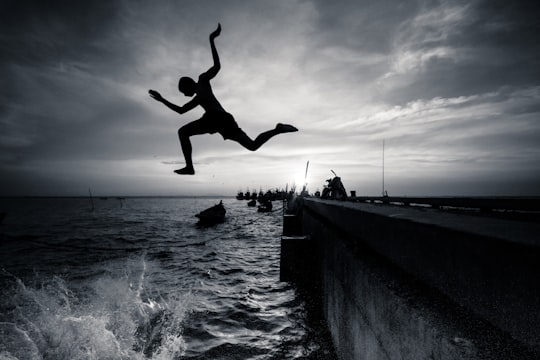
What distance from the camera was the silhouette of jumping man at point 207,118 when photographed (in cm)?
408

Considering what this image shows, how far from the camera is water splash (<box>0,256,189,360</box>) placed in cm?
520

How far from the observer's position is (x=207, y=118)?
4.12 m

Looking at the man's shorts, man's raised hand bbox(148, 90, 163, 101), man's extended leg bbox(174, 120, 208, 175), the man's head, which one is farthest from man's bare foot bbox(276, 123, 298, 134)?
man's raised hand bbox(148, 90, 163, 101)

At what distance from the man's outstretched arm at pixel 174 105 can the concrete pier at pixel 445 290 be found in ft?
10.0

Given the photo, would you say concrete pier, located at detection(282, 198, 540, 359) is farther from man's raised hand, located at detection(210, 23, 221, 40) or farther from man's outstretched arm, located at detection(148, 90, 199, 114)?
man's raised hand, located at detection(210, 23, 221, 40)

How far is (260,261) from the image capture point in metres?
13.4

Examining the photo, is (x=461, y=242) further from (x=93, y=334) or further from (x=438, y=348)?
(x=93, y=334)

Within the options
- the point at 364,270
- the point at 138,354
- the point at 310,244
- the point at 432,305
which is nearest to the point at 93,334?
the point at 138,354

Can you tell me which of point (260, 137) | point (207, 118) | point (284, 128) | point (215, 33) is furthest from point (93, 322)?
point (215, 33)

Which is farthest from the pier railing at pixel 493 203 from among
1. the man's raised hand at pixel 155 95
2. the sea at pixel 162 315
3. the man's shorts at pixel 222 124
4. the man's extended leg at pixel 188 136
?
the man's raised hand at pixel 155 95

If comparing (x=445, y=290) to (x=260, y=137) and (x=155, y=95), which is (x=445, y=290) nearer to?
(x=260, y=137)

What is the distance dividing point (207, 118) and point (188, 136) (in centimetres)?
48

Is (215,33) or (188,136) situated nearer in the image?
(215,33)

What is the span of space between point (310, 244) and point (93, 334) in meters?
5.42
